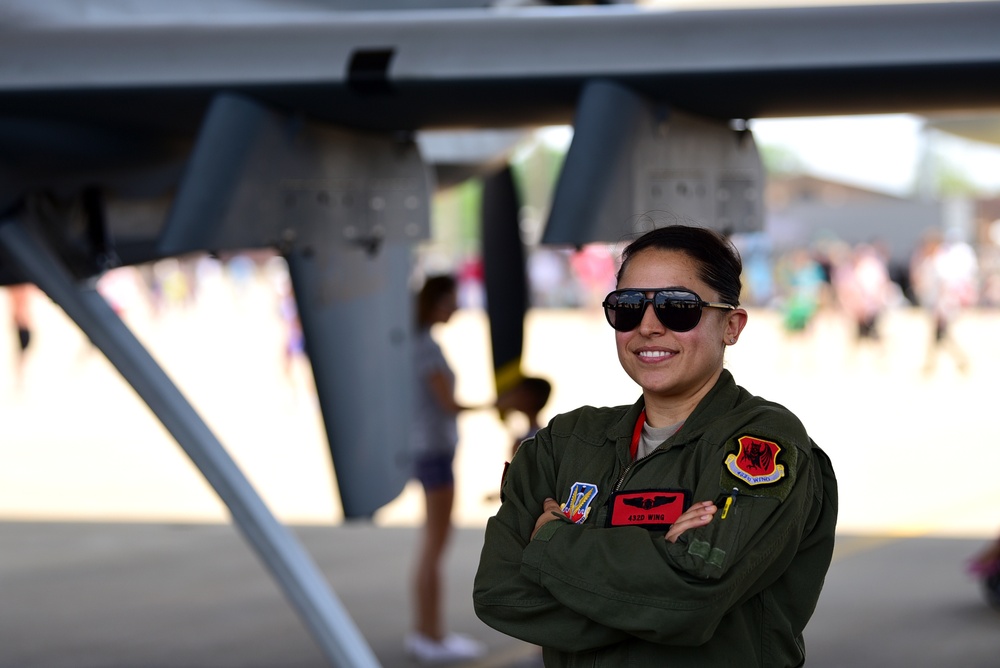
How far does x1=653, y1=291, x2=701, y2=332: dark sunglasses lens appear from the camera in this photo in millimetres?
1993

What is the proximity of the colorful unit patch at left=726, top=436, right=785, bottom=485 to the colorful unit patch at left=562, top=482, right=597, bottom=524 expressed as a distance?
0.77ft

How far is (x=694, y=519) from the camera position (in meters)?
1.83

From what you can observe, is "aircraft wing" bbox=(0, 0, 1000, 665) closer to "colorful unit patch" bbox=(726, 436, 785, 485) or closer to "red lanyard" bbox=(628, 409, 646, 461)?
"red lanyard" bbox=(628, 409, 646, 461)

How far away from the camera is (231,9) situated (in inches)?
194

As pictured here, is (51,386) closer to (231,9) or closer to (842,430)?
(842,430)

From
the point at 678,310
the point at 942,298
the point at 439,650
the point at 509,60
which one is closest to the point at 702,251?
the point at 678,310

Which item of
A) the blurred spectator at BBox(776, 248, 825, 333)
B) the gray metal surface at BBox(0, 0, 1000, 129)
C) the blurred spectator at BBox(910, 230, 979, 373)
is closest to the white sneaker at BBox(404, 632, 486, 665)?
the gray metal surface at BBox(0, 0, 1000, 129)

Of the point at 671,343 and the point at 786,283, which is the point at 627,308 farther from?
the point at 786,283

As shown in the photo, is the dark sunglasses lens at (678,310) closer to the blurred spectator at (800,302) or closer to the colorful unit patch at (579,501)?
the colorful unit patch at (579,501)

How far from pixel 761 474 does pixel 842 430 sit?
11977mm

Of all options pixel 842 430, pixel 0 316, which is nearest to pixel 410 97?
pixel 842 430

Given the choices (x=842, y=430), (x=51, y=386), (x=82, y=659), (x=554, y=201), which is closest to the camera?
(x=554, y=201)

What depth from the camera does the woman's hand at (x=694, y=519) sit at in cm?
182

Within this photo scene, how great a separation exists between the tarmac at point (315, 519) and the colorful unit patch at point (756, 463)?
4.22 m
